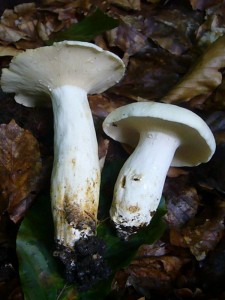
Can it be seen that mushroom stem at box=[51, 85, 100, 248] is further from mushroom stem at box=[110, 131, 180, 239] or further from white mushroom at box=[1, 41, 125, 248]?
mushroom stem at box=[110, 131, 180, 239]

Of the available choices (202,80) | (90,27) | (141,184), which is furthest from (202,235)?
(90,27)

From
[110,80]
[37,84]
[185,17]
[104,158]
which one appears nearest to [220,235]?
[104,158]

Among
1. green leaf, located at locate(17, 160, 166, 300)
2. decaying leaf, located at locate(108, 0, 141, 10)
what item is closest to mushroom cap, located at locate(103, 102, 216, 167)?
green leaf, located at locate(17, 160, 166, 300)

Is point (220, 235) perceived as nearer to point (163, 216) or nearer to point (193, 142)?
point (163, 216)

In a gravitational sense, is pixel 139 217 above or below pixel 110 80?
below

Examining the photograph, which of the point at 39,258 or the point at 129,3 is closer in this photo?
the point at 39,258

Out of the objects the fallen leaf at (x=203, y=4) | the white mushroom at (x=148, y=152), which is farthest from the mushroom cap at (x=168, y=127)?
the fallen leaf at (x=203, y=4)

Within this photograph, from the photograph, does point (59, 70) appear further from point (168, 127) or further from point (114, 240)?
point (114, 240)
